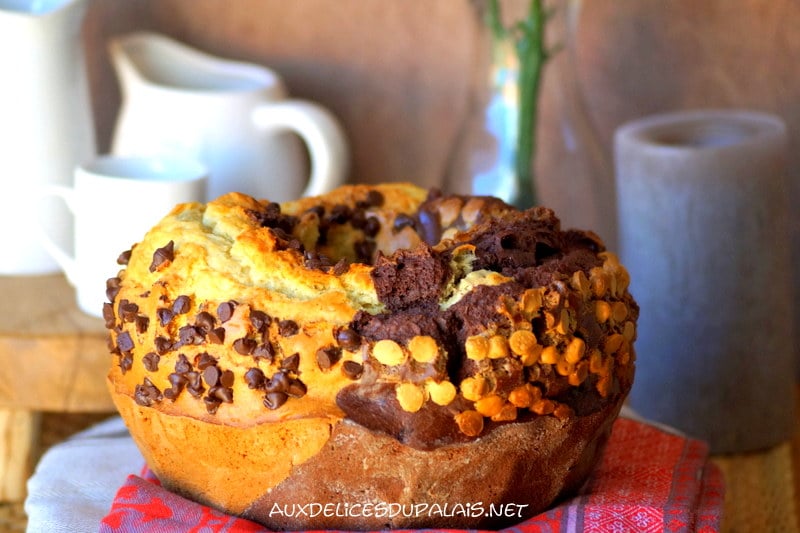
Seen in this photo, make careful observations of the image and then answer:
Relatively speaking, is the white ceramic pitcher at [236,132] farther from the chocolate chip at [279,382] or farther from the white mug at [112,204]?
the chocolate chip at [279,382]

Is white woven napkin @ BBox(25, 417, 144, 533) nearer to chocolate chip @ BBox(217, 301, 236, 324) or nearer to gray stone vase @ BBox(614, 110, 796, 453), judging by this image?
chocolate chip @ BBox(217, 301, 236, 324)

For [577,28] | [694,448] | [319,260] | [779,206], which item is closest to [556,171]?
[577,28]

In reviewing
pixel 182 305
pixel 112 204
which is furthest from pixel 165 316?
pixel 112 204

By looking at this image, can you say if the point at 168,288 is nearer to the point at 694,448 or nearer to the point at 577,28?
the point at 694,448

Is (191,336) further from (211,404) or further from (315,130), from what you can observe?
(315,130)

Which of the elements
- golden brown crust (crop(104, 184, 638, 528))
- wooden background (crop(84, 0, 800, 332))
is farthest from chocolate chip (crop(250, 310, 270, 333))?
wooden background (crop(84, 0, 800, 332))

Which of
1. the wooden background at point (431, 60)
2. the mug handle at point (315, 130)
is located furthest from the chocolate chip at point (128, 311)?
the wooden background at point (431, 60)
